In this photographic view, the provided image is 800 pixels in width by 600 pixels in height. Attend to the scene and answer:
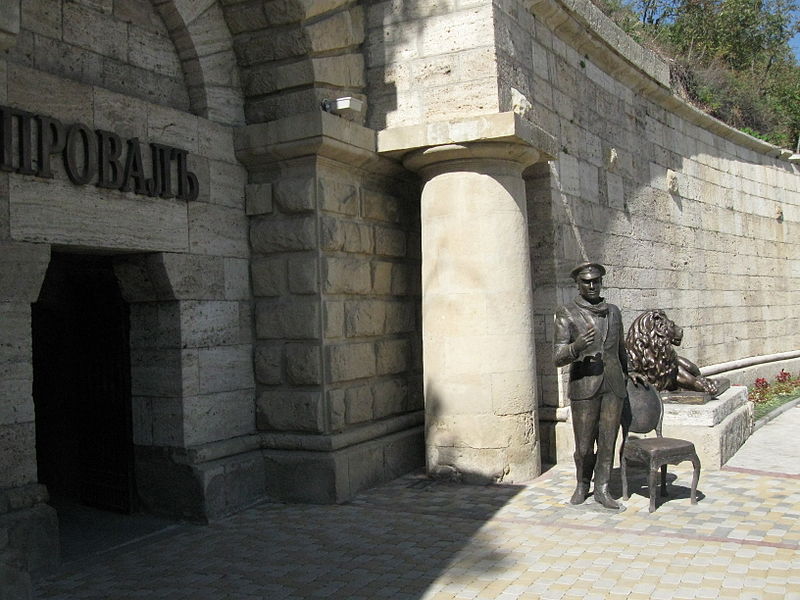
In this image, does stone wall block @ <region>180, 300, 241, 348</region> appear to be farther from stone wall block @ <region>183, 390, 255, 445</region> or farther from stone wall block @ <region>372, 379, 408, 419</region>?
stone wall block @ <region>372, 379, 408, 419</region>

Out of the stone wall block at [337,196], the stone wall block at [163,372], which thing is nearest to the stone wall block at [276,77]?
the stone wall block at [337,196]

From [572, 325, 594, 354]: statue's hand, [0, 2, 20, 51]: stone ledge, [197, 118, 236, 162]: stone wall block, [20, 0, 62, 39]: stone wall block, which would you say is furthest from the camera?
[197, 118, 236, 162]: stone wall block

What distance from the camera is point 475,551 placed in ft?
19.1

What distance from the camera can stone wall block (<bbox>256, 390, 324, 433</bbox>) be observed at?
745cm

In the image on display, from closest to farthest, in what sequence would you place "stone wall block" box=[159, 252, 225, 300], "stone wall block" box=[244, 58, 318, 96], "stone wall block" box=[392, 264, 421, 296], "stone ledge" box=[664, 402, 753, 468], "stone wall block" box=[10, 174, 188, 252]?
"stone wall block" box=[10, 174, 188, 252], "stone wall block" box=[159, 252, 225, 300], "stone wall block" box=[244, 58, 318, 96], "stone ledge" box=[664, 402, 753, 468], "stone wall block" box=[392, 264, 421, 296]

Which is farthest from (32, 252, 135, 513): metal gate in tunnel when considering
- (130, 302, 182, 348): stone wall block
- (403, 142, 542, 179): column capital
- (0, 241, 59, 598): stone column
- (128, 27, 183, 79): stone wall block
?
(403, 142, 542, 179): column capital

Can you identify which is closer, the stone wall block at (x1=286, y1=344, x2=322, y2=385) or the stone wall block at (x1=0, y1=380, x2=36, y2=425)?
the stone wall block at (x1=0, y1=380, x2=36, y2=425)

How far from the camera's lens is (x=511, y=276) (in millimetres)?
8047

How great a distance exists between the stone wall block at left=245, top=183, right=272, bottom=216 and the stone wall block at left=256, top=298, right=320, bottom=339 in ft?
2.72

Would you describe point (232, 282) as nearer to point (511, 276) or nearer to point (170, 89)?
point (170, 89)

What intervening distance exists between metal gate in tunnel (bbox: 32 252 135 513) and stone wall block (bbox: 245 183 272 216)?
1.35 metres

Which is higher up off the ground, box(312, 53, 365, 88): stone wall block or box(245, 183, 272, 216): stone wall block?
box(312, 53, 365, 88): stone wall block

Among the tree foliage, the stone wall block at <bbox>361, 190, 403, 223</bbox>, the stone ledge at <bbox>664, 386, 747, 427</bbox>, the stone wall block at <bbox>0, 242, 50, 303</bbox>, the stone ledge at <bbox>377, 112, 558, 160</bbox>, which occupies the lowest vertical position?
the stone ledge at <bbox>664, 386, 747, 427</bbox>

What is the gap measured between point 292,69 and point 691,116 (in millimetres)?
8718
